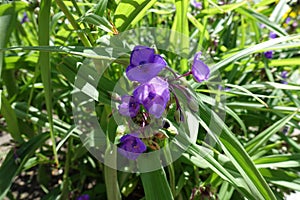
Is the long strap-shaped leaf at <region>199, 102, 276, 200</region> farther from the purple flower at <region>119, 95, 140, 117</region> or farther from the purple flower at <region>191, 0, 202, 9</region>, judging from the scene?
the purple flower at <region>191, 0, 202, 9</region>

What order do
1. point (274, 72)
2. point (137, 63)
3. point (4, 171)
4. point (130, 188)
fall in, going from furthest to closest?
point (274, 72) < point (130, 188) < point (4, 171) < point (137, 63)

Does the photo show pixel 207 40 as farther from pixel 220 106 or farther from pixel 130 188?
pixel 130 188

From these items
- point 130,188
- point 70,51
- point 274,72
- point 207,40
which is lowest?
point 130,188

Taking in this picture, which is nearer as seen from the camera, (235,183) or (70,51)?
(70,51)

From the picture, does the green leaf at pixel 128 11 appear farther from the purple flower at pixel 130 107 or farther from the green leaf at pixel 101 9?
the purple flower at pixel 130 107

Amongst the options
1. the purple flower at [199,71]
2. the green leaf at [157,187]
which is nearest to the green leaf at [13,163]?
the green leaf at [157,187]

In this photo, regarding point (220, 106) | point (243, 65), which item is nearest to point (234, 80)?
point (243, 65)

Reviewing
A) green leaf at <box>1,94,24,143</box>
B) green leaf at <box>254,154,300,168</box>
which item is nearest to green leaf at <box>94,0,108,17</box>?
green leaf at <box>1,94,24,143</box>
